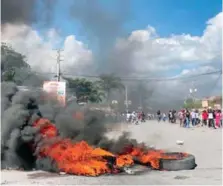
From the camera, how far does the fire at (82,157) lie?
8.65 m

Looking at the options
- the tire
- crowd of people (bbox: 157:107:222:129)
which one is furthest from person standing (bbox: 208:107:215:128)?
the tire

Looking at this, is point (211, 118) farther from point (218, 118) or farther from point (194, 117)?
point (194, 117)

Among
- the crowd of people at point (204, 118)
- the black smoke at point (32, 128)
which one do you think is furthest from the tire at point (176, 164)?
the crowd of people at point (204, 118)

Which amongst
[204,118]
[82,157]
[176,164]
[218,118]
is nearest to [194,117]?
[204,118]

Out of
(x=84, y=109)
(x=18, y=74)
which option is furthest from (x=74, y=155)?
(x=18, y=74)

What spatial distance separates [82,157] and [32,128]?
185 centimetres

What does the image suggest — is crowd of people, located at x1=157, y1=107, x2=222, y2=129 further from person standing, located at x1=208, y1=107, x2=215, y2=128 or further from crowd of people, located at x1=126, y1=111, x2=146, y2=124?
crowd of people, located at x1=126, y1=111, x2=146, y2=124

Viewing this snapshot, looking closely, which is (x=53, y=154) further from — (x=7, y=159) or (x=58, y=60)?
(x=58, y=60)

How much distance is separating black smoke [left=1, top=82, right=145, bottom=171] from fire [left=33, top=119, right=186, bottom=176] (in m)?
0.22

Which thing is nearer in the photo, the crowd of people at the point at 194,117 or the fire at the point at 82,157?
the fire at the point at 82,157

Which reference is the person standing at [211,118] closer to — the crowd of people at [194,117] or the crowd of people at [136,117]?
the crowd of people at [194,117]

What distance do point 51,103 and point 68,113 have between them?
0.75 metres

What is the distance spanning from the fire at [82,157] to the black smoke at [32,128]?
221 mm

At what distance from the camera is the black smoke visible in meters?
9.66
